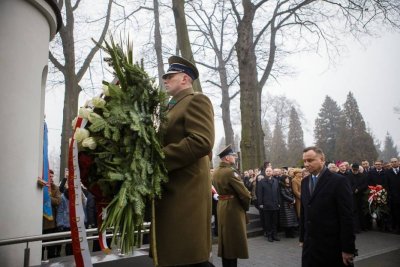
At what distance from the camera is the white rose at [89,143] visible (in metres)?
2.39

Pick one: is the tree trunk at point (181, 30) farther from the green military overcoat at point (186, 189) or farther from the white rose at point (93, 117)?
the white rose at point (93, 117)

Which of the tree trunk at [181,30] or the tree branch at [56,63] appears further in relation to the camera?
the tree branch at [56,63]

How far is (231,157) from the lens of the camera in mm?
6730

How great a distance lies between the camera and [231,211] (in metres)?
6.43

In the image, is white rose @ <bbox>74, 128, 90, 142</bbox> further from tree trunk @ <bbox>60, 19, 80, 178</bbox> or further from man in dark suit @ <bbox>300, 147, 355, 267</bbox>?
tree trunk @ <bbox>60, 19, 80, 178</bbox>

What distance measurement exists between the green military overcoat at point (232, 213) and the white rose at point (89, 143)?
14.1 feet

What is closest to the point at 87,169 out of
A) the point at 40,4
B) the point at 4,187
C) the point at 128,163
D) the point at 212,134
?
the point at 128,163

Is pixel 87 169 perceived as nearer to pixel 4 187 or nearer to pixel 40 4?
pixel 4 187

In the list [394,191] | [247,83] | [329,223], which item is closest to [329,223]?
[329,223]

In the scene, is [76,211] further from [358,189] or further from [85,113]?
[358,189]

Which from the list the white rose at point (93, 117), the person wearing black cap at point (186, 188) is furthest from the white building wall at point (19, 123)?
the person wearing black cap at point (186, 188)

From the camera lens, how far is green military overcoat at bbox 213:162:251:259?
6172 millimetres

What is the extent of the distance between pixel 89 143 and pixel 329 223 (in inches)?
124

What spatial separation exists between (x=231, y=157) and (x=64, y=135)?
376 inches
